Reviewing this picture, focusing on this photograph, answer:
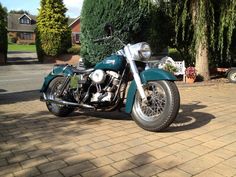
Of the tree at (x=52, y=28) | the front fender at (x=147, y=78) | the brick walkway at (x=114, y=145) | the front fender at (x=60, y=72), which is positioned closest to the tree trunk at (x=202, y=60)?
the brick walkway at (x=114, y=145)

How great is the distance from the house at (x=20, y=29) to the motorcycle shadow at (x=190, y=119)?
238 feet

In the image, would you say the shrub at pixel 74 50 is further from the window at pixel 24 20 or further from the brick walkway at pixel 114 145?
the window at pixel 24 20

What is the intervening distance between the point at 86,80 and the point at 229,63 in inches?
375

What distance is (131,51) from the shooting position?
471cm

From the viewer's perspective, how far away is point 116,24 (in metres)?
13.7

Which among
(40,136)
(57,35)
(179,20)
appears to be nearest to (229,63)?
(179,20)

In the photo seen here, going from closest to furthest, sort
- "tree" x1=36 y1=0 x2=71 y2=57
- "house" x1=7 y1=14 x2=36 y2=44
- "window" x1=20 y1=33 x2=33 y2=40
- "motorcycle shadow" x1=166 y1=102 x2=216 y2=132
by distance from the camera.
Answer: "motorcycle shadow" x1=166 y1=102 x2=216 y2=132 → "tree" x1=36 y1=0 x2=71 y2=57 → "house" x1=7 y1=14 x2=36 y2=44 → "window" x1=20 y1=33 x2=33 y2=40

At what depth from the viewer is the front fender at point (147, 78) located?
174 inches

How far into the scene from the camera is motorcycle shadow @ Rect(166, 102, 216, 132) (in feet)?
15.7

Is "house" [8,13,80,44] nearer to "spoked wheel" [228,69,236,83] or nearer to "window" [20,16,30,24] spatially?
"window" [20,16,30,24]

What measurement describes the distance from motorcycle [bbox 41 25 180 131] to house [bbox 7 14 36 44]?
72390 mm

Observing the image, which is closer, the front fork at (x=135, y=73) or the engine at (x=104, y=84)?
the front fork at (x=135, y=73)

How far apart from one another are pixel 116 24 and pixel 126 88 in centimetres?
903

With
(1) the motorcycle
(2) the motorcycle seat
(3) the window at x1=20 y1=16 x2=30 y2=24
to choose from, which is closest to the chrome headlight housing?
(1) the motorcycle
